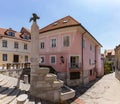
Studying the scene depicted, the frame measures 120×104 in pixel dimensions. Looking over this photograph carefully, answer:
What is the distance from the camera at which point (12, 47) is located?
35156mm

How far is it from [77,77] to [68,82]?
2011 millimetres

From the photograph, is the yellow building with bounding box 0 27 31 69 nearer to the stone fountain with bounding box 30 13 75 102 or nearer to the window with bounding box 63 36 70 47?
the window with bounding box 63 36 70 47

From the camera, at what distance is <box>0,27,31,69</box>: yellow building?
33156 millimetres

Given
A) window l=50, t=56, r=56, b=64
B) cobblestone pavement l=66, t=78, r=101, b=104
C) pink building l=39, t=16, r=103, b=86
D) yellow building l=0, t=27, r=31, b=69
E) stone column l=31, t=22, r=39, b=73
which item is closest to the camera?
stone column l=31, t=22, r=39, b=73

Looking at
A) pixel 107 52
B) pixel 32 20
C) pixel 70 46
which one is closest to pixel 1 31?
pixel 70 46

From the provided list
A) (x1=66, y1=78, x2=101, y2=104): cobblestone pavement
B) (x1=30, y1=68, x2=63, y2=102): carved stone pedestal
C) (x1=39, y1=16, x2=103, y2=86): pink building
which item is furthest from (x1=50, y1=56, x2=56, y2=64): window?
(x1=30, y1=68, x2=63, y2=102): carved stone pedestal

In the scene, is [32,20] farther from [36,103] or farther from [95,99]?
[95,99]

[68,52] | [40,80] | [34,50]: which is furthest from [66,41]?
[40,80]

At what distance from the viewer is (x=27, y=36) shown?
40.4m

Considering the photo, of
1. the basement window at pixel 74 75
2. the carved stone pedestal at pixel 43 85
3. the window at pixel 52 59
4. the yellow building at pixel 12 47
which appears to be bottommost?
the basement window at pixel 74 75

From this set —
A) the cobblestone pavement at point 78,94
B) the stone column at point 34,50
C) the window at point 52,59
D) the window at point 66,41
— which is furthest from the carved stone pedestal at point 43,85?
the window at point 52,59

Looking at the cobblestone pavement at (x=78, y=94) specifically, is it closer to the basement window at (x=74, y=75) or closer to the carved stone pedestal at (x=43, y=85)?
the basement window at (x=74, y=75)

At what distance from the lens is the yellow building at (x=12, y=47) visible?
3316 cm

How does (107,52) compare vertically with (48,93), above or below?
above
